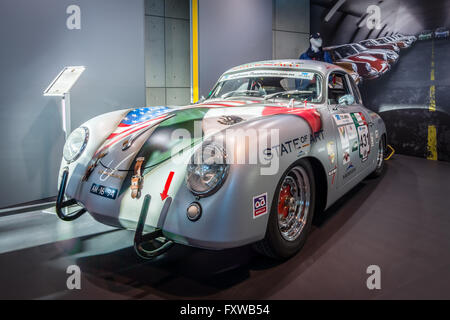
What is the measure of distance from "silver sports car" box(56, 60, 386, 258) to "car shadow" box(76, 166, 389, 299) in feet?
0.40

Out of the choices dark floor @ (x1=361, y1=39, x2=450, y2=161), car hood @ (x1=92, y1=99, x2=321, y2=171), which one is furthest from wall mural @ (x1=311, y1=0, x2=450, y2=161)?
car hood @ (x1=92, y1=99, x2=321, y2=171)

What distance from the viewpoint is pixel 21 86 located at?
3.44m

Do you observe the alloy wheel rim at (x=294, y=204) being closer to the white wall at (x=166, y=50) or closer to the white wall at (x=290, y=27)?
the white wall at (x=166, y=50)

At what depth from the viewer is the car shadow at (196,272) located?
1909mm

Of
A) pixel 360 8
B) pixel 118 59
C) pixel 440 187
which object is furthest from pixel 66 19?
pixel 360 8

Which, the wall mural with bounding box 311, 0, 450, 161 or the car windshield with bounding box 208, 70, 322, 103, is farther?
the wall mural with bounding box 311, 0, 450, 161

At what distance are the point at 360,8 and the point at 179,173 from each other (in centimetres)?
636

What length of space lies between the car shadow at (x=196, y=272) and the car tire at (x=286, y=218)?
0.34 feet

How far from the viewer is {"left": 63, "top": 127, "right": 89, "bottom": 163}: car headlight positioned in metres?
2.39

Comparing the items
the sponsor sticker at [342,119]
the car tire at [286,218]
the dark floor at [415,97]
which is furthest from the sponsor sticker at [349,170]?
the dark floor at [415,97]

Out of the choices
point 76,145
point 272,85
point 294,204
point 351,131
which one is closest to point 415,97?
point 351,131

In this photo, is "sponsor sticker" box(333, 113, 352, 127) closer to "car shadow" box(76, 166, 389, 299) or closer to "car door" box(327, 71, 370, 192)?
"car door" box(327, 71, 370, 192)

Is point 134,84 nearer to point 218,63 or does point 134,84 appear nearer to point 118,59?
point 118,59

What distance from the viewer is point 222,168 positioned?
1756 mm
